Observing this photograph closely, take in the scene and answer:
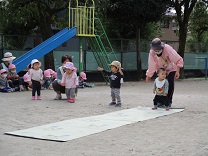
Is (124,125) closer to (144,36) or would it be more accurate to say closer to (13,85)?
(13,85)

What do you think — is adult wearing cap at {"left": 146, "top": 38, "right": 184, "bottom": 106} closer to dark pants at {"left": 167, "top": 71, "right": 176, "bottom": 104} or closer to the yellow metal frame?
dark pants at {"left": 167, "top": 71, "right": 176, "bottom": 104}

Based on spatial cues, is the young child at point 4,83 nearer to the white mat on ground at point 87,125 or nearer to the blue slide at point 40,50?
the blue slide at point 40,50

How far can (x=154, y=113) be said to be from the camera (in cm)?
994

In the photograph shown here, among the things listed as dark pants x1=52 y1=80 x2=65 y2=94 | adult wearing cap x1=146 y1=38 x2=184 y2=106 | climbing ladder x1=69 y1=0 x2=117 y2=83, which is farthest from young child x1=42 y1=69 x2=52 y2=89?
adult wearing cap x1=146 y1=38 x2=184 y2=106

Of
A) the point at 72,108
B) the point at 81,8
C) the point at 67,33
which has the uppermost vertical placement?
the point at 81,8

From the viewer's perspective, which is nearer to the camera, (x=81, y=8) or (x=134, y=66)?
(x=81, y=8)

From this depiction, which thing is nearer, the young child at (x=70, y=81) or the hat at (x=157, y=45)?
the hat at (x=157, y=45)

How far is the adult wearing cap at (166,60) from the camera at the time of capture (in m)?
10.8

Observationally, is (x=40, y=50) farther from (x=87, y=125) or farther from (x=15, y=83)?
(x=87, y=125)

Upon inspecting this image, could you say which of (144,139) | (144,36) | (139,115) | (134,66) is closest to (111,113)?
(139,115)

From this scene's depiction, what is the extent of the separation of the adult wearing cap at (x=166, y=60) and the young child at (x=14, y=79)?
6.89 metres

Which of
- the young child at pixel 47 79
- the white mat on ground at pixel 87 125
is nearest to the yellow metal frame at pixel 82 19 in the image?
the young child at pixel 47 79

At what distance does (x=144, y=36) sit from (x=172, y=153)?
25660 millimetres

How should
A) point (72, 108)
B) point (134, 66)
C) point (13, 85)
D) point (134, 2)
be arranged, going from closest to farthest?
point (72, 108) < point (13, 85) < point (134, 2) < point (134, 66)
